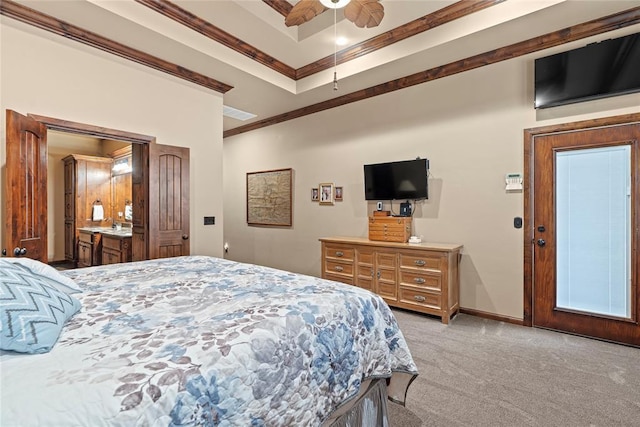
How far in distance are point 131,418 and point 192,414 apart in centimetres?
15

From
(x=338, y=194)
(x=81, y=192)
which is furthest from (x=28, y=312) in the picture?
(x=81, y=192)

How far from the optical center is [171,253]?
3.67 metres

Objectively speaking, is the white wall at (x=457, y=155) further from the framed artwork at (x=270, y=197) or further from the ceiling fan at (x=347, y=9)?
the ceiling fan at (x=347, y=9)

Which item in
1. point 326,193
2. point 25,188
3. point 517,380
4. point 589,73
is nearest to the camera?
point 517,380

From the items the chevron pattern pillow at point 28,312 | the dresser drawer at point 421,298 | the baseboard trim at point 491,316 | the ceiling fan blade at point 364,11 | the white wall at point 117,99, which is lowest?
the baseboard trim at point 491,316

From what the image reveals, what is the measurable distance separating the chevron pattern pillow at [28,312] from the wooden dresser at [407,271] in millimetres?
3074

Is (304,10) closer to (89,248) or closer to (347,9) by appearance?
(347,9)

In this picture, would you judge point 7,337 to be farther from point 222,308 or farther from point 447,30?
point 447,30

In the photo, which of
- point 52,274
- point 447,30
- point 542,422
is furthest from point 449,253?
point 52,274

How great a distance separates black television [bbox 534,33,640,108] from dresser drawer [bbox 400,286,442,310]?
2.23 m

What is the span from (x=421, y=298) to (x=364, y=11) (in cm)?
288

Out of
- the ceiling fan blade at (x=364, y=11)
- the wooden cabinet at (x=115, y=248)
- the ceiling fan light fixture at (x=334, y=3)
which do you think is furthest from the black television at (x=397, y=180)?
the wooden cabinet at (x=115, y=248)

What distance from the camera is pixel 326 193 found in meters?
4.90

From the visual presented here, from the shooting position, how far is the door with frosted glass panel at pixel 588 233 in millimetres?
2756
